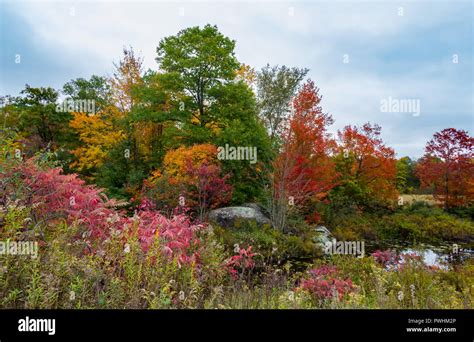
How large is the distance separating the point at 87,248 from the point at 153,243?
678 millimetres

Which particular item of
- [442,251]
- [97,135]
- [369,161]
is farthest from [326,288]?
[97,135]

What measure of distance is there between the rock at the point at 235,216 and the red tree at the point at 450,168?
277 inches

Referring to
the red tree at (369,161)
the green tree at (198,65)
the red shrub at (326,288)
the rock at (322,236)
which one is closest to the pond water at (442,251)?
the rock at (322,236)

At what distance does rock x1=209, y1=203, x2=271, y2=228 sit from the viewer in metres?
9.62

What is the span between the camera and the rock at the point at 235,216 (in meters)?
9.62

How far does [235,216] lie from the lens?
9.87 metres

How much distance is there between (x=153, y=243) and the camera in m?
2.86

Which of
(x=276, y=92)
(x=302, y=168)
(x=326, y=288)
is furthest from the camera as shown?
(x=276, y=92)

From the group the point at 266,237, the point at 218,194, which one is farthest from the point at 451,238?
the point at 218,194

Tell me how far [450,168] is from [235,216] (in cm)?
859

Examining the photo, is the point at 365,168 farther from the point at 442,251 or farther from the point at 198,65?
the point at 198,65

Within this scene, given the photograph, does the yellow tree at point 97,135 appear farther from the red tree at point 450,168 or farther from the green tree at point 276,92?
the red tree at point 450,168

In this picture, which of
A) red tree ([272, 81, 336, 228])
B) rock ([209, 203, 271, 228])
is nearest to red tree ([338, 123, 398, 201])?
red tree ([272, 81, 336, 228])
